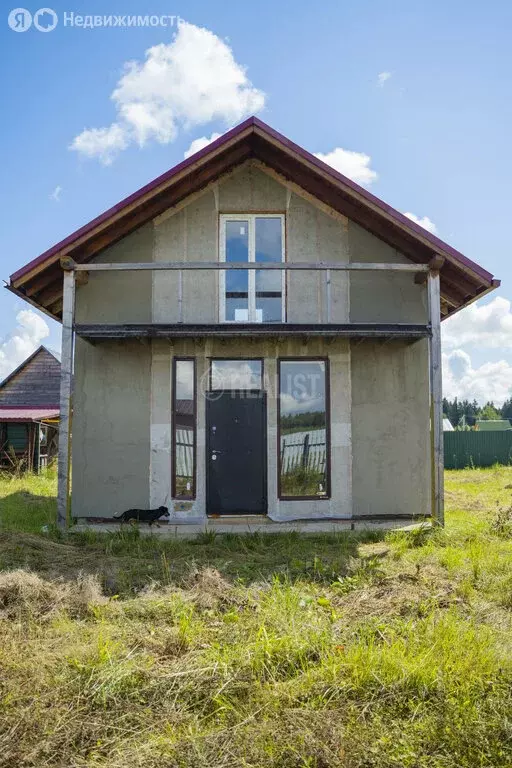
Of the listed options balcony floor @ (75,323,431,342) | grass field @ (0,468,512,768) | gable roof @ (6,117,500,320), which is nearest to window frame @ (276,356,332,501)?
balcony floor @ (75,323,431,342)

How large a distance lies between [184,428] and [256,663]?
18.5 feet

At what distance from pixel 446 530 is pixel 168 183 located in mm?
6589

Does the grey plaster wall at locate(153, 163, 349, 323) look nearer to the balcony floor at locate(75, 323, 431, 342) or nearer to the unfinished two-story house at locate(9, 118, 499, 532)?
the unfinished two-story house at locate(9, 118, 499, 532)

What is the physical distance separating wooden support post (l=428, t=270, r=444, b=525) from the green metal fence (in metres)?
14.5

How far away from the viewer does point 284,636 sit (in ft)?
13.3

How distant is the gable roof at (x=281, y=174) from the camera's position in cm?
857

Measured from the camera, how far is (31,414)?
20.5 meters

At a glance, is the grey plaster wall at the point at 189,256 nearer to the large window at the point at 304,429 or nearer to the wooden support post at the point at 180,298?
the wooden support post at the point at 180,298

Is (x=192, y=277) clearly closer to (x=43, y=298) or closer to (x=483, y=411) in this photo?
(x=43, y=298)

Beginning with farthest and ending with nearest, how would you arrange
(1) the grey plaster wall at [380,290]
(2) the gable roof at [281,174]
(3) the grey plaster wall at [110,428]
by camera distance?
(1) the grey plaster wall at [380,290]
(3) the grey plaster wall at [110,428]
(2) the gable roof at [281,174]

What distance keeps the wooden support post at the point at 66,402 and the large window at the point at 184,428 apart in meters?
1.66

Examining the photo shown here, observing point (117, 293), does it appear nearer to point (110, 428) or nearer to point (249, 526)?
point (110, 428)

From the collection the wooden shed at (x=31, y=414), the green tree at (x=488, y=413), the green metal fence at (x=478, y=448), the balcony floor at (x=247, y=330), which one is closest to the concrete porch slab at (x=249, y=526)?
the balcony floor at (x=247, y=330)

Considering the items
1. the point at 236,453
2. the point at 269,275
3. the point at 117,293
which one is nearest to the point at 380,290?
the point at 269,275
